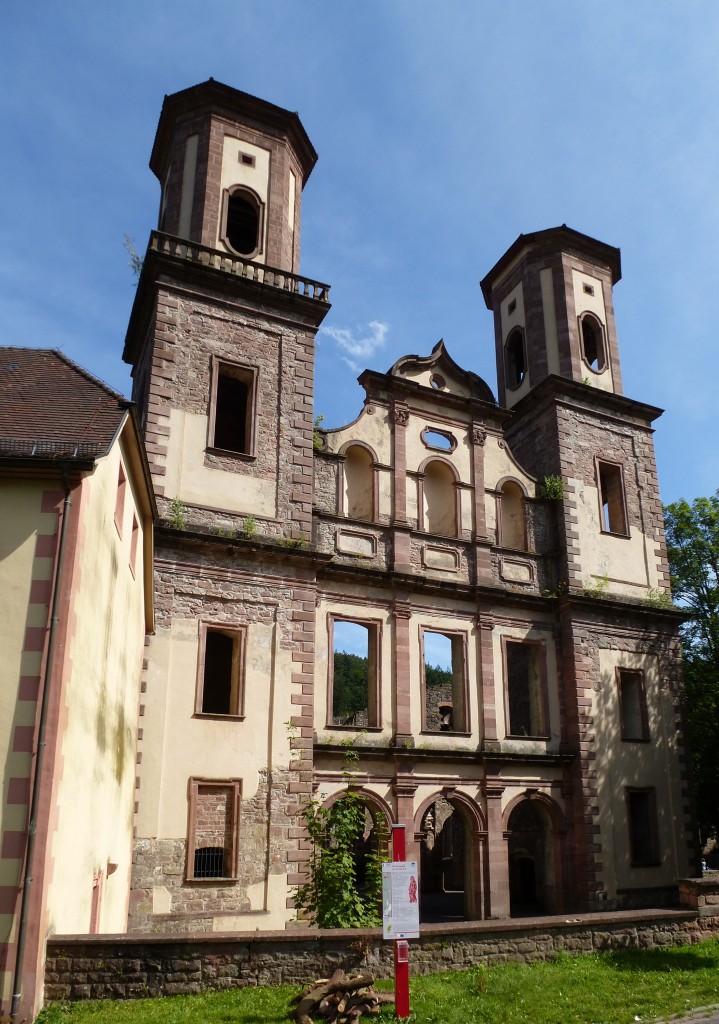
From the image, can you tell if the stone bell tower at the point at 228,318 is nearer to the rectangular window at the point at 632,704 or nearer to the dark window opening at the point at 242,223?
the dark window opening at the point at 242,223

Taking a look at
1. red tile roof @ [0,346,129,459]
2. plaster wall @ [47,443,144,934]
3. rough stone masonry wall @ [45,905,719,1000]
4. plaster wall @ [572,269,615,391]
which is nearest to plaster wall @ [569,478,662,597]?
plaster wall @ [572,269,615,391]

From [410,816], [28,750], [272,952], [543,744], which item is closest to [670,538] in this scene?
[543,744]

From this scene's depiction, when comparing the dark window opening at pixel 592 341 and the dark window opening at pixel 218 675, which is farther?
the dark window opening at pixel 592 341

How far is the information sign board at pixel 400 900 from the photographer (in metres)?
9.13

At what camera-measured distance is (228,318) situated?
66.9 feet

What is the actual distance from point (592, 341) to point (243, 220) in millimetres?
11935

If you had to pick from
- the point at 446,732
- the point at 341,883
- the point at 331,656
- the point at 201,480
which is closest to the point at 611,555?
the point at 446,732

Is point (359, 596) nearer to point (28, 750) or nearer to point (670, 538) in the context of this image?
point (28, 750)

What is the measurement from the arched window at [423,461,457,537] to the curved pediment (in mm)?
2168

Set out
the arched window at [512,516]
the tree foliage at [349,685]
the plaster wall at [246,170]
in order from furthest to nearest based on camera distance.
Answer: the tree foliage at [349,685], the arched window at [512,516], the plaster wall at [246,170]

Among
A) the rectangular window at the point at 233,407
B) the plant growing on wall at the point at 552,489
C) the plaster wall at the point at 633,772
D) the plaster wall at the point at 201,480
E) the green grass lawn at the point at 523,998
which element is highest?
the rectangular window at the point at 233,407

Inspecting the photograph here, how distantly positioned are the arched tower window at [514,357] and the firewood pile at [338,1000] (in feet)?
69.2

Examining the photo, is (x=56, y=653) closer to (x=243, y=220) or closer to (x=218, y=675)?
(x=218, y=675)

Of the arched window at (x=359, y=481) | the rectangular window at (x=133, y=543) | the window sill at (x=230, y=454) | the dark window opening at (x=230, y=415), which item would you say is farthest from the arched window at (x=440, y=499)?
the rectangular window at (x=133, y=543)
